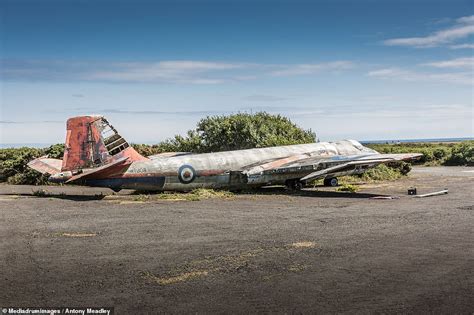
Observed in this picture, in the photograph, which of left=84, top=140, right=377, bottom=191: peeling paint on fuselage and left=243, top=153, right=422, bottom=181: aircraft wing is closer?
left=84, top=140, right=377, bottom=191: peeling paint on fuselage

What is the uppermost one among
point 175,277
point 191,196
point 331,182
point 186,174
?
point 186,174

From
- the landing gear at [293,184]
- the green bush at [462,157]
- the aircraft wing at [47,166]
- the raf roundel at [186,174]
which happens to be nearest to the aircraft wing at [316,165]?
the landing gear at [293,184]

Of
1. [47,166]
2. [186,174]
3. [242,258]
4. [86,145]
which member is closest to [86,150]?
[86,145]

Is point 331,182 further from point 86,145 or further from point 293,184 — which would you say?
point 86,145

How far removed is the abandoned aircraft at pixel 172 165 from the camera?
85.6 feet

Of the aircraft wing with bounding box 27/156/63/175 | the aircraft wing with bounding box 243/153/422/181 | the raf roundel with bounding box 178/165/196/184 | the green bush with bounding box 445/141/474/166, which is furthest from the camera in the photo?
the green bush with bounding box 445/141/474/166

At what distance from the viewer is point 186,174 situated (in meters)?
28.0

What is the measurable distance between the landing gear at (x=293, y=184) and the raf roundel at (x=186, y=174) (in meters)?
7.28

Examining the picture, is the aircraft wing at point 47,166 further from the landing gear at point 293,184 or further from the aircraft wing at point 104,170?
the landing gear at point 293,184

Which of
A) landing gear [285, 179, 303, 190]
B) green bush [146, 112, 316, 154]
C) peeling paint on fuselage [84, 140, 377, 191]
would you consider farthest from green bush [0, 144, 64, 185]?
landing gear [285, 179, 303, 190]

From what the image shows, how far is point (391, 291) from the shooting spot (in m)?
9.90

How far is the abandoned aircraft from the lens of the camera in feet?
85.6

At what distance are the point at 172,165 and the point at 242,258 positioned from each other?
15536 mm

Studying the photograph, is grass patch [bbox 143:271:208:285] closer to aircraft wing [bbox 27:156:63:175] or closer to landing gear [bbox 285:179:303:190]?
aircraft wing [bbox 27:156:63:175]
